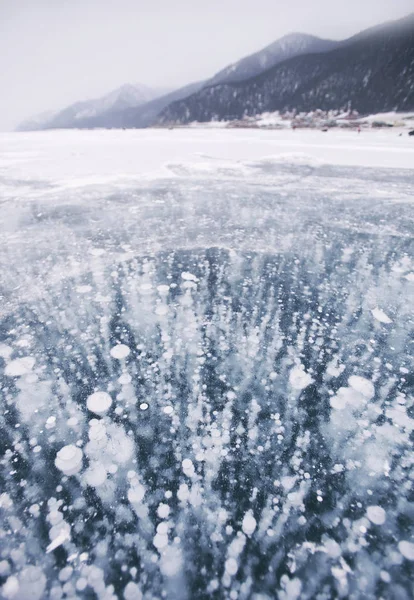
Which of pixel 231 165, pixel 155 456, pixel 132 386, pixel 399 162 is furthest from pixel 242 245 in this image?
pixel 399 162

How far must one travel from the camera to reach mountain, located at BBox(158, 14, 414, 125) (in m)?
78.8

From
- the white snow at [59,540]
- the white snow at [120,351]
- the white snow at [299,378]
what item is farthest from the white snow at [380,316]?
the white snow at [59,540]

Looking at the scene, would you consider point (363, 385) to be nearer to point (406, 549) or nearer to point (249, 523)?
point (406, 549)

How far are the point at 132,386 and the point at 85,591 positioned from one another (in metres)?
0.93

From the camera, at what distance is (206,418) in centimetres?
164

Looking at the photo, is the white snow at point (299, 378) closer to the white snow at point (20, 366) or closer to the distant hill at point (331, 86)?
the white snow at point (20, 366)

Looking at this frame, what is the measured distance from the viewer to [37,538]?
1190 millimetres

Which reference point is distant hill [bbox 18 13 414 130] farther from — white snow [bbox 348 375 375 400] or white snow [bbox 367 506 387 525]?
white snow [bbox 367 506 387 525]

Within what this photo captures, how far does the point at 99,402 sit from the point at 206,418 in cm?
62

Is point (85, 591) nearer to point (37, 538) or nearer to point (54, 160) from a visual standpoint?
point (37, 538)

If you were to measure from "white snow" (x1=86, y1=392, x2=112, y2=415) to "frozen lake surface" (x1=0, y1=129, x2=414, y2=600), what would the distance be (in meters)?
0.02

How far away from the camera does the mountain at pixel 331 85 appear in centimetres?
7881

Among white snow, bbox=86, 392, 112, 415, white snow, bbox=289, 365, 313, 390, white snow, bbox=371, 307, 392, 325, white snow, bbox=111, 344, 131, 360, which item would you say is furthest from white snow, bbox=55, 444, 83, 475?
white snow, bbox=371, 307, 392, 325

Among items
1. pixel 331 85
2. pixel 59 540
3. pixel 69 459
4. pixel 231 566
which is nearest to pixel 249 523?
pixel 231 566
